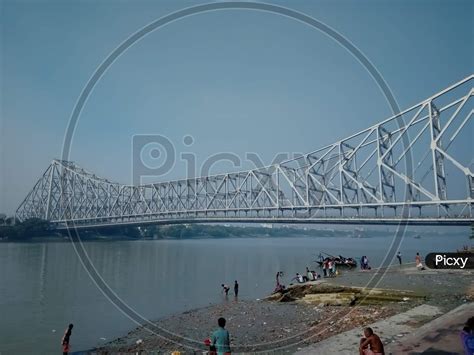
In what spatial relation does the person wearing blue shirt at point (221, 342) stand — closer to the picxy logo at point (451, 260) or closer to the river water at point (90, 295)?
the picxy logo at point (451, 260)

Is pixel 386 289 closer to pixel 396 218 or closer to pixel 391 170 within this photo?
pixel 396 218

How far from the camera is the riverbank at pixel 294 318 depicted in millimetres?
9414

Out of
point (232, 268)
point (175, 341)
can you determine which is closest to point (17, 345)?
point (175, 341)

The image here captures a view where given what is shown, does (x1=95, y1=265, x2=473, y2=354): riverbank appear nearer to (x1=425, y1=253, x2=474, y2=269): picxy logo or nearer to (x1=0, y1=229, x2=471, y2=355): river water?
(x1=0, y1=229, x2=471, y2=355): river water

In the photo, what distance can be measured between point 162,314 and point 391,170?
35080 mm

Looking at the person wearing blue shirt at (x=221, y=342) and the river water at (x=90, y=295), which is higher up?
the person wearing blue shirt at (x=221, y=342)

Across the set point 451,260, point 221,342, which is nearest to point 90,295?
point 221,342

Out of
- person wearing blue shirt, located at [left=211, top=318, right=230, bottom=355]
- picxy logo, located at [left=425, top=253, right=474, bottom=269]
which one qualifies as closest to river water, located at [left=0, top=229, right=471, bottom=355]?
person wearing blue shirt, located at [left=211, top=318, right=230, bottom=355]

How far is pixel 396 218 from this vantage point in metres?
38.2

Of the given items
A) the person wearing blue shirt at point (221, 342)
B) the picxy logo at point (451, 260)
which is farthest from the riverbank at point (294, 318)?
the picxy logo at point (451, 260)

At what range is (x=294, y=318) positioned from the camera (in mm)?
11688

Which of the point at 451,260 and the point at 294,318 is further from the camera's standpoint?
the point at 294,318

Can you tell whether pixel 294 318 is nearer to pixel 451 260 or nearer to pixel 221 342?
pixel 221 342

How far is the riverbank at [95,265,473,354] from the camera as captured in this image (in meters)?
9.41
